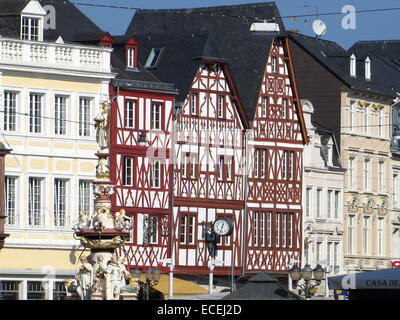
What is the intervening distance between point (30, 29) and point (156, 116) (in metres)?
7.72

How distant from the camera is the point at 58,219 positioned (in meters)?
58.0

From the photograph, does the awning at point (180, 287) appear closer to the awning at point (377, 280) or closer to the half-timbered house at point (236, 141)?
the half-timbered house at point (236, 141)

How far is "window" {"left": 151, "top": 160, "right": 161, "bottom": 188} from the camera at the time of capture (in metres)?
62.8

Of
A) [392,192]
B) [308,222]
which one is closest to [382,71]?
[392,192]

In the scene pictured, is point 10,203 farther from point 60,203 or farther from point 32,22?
point 32,22

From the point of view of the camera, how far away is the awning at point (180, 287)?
61219mm

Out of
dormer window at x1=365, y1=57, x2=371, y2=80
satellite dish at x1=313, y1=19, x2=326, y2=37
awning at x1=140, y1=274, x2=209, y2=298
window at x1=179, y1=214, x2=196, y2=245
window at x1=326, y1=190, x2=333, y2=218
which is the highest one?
satellite dish at x1=313, y1=19, x2=326, y2=37

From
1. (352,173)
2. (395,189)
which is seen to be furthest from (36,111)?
(395,189)

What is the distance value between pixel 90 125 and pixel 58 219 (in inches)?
172

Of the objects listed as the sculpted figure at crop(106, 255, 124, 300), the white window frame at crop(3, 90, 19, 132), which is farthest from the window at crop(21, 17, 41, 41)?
the sculpted figure at crop(106, 255, 124, 300)

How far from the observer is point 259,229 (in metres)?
69.3

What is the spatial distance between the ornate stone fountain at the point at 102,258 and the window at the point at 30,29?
71.2 feet

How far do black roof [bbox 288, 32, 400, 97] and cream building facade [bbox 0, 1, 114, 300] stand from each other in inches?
776

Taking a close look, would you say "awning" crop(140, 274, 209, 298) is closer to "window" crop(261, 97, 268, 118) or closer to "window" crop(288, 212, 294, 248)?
"window" crop(288, 212, 294, 248)
